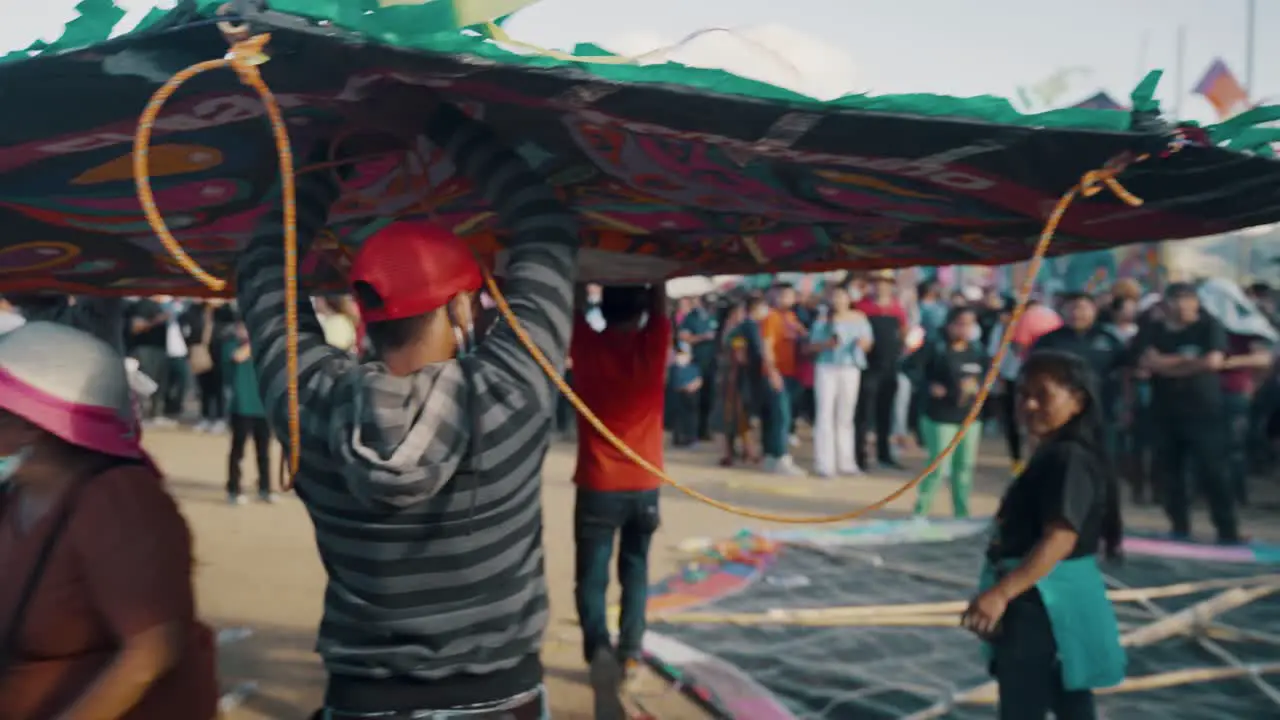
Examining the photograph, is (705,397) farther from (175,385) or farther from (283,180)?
(283,180)

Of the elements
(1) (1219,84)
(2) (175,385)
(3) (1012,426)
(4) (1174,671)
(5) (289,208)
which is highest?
(1) (1219,84)

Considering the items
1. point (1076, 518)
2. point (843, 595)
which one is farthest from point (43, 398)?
point (843, 595)

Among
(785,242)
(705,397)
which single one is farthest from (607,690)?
(705,397)

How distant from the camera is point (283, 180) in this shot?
Result: 1.60 metres

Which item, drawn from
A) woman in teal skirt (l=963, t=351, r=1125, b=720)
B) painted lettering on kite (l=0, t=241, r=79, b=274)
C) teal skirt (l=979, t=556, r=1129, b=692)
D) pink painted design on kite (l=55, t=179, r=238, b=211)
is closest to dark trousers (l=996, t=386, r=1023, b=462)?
woman in teal skirt (l=963, t=351, r=1125, b=720)

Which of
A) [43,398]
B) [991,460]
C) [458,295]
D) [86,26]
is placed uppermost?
[86,26]

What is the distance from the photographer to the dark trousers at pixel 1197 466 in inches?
253

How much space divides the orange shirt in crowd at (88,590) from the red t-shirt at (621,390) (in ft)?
6.67

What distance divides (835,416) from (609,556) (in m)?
6.12

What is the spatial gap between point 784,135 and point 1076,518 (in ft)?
4.87

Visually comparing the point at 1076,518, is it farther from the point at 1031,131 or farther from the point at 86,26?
the point at 86,26

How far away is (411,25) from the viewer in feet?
4.42

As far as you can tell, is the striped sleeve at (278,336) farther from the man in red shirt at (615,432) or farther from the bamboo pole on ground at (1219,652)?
the bamboo pole on ground at (1219,652)

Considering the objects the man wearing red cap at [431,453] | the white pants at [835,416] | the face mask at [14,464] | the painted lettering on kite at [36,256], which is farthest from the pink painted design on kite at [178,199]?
the white pants at [835,416]
